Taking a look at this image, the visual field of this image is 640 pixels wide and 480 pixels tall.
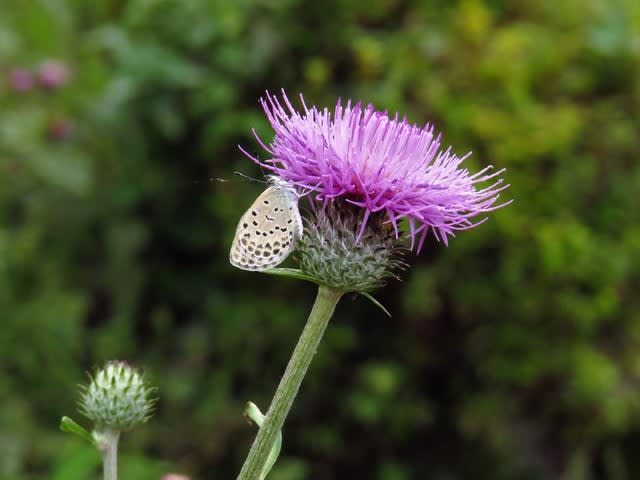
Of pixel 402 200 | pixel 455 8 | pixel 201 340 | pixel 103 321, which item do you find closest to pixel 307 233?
pixel 402 200

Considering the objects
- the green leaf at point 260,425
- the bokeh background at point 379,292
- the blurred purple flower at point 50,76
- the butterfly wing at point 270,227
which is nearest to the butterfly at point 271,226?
the butterfly wing at point 270,227

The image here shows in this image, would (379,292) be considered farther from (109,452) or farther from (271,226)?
(109,452)

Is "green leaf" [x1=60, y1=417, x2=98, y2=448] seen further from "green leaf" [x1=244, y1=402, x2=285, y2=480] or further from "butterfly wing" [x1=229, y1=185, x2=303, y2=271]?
"butterfly wing" [x1=229, y1=185, x2=303, y2=271]

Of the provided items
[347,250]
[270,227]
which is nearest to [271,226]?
[270,227]

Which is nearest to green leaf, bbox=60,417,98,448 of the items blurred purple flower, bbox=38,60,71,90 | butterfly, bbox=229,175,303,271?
butterfly, bbox=229,175,303,271

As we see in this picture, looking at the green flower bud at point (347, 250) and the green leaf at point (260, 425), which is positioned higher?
the green flower bud at point (347, 250)

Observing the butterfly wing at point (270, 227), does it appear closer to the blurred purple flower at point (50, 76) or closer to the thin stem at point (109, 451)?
the thin stem at point (109, 451)
